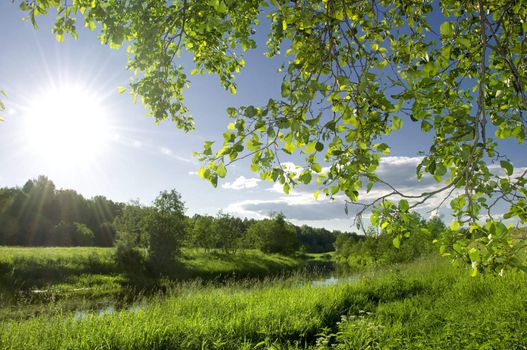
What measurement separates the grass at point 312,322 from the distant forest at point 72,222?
29530mm

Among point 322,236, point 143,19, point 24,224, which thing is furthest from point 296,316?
point 322,236

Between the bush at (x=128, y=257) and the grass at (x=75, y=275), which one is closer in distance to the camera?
the grass at (x=75, y=275)

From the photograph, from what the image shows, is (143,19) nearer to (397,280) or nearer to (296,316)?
(296,316)

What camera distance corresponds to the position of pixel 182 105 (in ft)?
21.3

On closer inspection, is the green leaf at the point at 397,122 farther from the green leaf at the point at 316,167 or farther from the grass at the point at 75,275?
the grass at the point at 75,275

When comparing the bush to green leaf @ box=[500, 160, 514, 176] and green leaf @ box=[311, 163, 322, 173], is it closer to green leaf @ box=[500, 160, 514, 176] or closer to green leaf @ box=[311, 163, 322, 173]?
green leaf @ box=[311, 163, 322, 173]

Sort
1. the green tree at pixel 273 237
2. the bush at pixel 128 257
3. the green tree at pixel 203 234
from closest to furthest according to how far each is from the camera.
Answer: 1. the bush at pixel 128 257
2. the green tree at pixel 203 234
3. the green tree at pixel 273 237

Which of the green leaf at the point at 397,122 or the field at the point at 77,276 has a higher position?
the green leaf at the point at 397,122

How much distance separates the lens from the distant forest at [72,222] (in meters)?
49.1

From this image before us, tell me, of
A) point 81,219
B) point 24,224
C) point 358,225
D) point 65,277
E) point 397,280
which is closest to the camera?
point 358,225

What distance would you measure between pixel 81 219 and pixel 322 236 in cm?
10210

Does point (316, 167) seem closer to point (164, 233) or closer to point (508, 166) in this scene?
point (508, 166)

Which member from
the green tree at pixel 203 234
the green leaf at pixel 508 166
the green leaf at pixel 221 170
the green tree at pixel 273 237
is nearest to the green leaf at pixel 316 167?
the green leaf at pixel 221 170

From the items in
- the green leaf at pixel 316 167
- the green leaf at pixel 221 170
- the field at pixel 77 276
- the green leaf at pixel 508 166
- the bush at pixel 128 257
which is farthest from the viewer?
the bush at pixel 128 257
